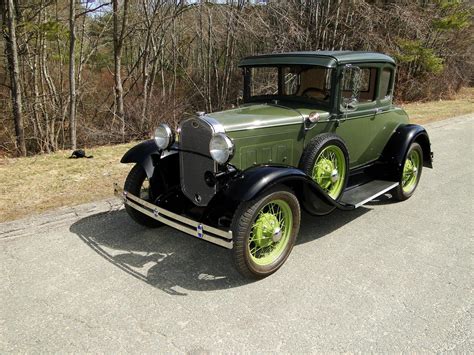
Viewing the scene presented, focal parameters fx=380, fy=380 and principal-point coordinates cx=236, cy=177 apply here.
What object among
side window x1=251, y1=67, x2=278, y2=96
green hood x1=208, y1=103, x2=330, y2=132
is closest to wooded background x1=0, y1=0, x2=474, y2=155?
side window x1=251, y1=67, x2=278, y2=96

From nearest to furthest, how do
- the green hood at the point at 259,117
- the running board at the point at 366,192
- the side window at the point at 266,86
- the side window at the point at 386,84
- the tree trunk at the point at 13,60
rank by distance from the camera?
1. the green hood at the point at 259,117
2. the running board at the point at 366,192
3. the side window at the point at 266,86
4. the side window at the point at 386,84
5. the tree trunk at the point at 13,60

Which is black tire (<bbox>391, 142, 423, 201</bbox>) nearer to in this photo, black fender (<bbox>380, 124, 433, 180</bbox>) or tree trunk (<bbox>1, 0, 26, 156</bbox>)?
black fender (<bbox>380, 124, 433, 180</bbox>)

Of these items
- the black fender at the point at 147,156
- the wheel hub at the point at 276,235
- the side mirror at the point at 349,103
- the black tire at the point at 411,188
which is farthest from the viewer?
the black tire at the point at 411,188

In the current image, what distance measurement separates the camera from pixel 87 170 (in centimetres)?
577

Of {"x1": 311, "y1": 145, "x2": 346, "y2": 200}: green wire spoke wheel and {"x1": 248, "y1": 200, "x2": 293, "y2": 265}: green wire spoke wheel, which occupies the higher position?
{"x1": 311, "y1": 145, "x2": 346, "y2": 200}: green wire spoke wheel

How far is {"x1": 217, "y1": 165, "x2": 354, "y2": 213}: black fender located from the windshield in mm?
1129

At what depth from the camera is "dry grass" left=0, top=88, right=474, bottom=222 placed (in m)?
4.50

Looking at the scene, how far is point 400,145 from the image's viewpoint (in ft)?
15.9

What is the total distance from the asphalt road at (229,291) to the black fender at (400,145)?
785 millimetres

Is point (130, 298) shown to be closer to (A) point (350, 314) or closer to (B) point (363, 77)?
(A) point (350, 314)

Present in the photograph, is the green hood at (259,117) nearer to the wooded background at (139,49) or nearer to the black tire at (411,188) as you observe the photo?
the black tire at (411,188)

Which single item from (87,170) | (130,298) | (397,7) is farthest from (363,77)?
(397,7)

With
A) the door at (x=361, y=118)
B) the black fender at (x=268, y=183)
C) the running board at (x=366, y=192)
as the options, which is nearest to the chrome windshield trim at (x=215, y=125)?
the black fender at (x=268, y=183)

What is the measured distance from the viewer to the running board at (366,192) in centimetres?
409
